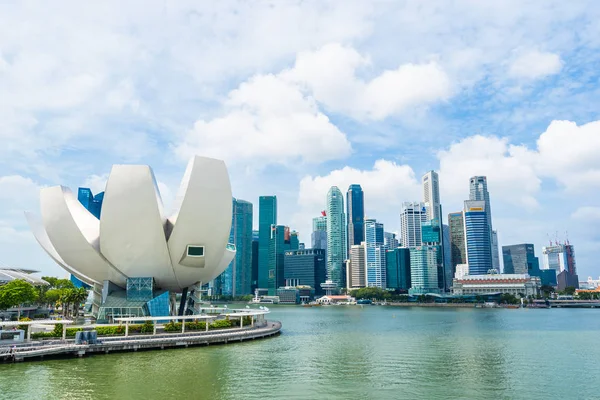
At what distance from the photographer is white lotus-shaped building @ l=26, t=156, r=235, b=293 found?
38438 mm

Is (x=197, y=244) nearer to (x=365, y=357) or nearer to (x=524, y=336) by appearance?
(x=365, y=357)

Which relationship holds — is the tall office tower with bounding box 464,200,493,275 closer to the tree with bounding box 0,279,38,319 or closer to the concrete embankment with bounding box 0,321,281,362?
the concrete embankment with bounding box 0,321,281,362

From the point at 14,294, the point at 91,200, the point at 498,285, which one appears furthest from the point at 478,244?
the point at 14,294

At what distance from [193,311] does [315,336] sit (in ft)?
41.0

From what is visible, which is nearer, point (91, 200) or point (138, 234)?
point (138, 234)

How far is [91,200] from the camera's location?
156500 millimetres

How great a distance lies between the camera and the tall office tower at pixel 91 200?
149 metres

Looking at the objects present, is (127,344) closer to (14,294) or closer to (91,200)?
(14,294)

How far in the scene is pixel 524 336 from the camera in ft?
153

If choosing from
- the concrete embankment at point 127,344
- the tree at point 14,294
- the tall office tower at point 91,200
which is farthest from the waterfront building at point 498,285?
the tree at point 14,294

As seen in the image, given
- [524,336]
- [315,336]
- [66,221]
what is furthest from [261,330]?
[524,336]

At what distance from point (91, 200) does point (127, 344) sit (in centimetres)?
13760

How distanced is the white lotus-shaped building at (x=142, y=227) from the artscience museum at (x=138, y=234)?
7cm

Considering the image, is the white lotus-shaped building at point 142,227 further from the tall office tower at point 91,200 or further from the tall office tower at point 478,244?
the tall office tower at point 478,244
